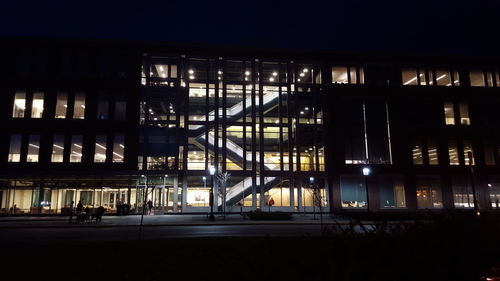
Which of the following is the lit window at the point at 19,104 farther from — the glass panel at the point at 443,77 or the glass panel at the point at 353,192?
the glass panel at the point at 443,77

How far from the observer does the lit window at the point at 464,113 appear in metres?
44.3

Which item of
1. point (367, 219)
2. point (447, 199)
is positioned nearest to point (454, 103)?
point (447, 199)

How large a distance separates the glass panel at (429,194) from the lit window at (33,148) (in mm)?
43978

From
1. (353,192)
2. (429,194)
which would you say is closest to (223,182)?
(353,192)

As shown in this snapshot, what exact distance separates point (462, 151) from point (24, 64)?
5313 cm

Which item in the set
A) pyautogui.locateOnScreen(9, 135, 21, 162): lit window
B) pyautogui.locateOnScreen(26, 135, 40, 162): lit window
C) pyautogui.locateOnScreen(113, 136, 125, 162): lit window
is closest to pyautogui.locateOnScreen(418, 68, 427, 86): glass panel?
pyautogui.locateOnScreen(113, 136, 125, 162): lit window

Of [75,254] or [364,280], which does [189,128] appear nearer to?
[75,254]

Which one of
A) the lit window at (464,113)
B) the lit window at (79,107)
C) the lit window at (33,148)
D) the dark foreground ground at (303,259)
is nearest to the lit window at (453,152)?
the lit window at (464,113)

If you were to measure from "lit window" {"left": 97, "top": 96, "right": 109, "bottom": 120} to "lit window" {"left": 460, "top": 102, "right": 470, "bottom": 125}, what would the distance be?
43665 mm

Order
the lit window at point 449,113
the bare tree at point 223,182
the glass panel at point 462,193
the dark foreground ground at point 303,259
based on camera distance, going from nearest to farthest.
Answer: the dark foreground ground at point 303,259 < the bare tree at point 223,182 < the glass panel at point 462,193 < the lit window at point 449,113

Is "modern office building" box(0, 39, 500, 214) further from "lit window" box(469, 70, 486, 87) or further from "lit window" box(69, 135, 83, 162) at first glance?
"lit window" box(469, 70, 486, 87)

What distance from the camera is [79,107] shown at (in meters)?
39.6

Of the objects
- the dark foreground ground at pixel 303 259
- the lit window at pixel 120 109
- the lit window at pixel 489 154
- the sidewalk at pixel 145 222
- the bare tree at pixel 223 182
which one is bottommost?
the sidewalk at pixel 145 222

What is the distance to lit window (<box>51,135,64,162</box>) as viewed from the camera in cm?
3825
